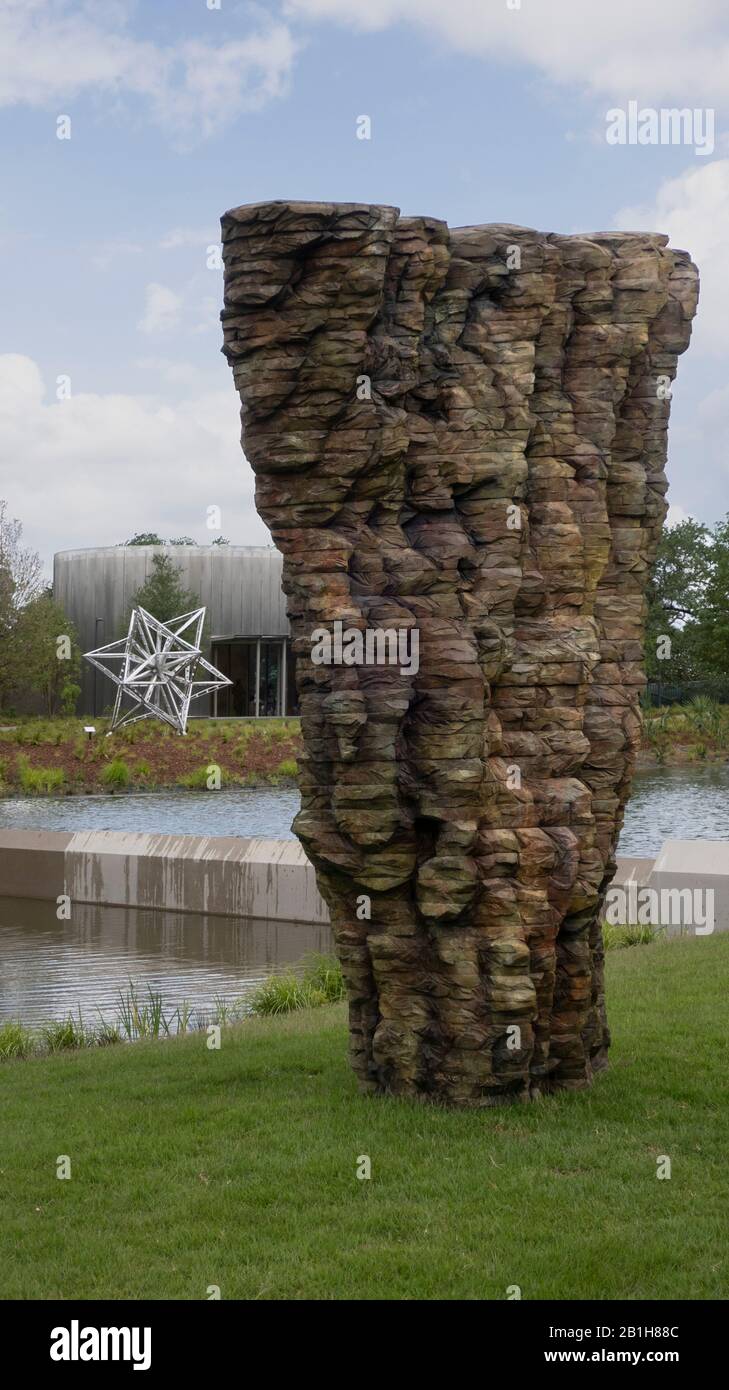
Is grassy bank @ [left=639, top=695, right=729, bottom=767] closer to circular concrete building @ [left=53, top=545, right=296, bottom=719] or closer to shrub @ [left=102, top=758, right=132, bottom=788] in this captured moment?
shrub @ [left=102, top=758, right=132, bottom=788]

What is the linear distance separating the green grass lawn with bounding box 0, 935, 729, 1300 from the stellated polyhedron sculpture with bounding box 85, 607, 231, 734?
3509cm

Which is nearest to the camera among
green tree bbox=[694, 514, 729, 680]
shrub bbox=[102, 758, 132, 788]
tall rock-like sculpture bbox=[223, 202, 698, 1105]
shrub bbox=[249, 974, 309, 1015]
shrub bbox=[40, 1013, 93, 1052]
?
tall rock-like sculpture bbox=[223, 202, 698, 1105]

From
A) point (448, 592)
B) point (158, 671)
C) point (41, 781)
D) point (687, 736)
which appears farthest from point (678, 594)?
point (448, 592)

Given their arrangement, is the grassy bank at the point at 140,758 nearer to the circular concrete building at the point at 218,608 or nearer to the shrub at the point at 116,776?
the shrub at the point at 116,776

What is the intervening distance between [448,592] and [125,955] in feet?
32.4

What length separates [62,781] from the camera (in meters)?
34.5

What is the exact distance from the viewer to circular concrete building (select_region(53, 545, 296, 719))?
6100cm

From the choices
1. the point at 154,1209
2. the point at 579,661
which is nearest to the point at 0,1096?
the point at 154,1209

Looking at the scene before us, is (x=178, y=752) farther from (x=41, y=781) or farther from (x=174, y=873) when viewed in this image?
(x=174, y=873)

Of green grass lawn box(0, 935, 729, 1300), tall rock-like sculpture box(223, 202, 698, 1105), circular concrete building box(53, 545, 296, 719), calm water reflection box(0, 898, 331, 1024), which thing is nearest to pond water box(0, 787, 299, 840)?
calm water reflection box(0, 898, 331, 1024)

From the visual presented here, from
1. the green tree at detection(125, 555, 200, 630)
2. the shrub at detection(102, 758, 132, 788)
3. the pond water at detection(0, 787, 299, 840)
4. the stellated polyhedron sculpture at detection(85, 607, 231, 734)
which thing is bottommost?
the pond water at detection(0, 787, 299, 840)

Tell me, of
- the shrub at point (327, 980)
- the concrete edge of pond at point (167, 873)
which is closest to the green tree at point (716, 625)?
the concrete edge of pond at point (167, 873)

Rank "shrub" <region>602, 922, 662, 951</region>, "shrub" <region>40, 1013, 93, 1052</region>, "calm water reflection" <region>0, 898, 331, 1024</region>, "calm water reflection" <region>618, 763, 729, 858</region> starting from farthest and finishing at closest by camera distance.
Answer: "calm water reflection" <region>618, 763, 729, 858</region> < "shrub" <region>602, 922, 662, 951</region> < "calm water reflection" <region>0, 898, 331, 1024</region> < "shrub" <region>40, 1013, 93, 1052</region>

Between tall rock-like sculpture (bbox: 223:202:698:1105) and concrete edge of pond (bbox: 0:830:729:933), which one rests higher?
tall rock-like sculpture (bbox: 223:202:698:1105)
